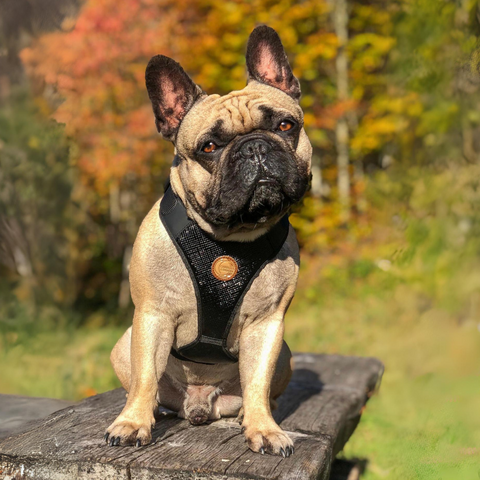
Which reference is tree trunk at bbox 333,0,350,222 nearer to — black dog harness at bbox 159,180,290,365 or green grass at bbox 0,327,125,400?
green grass at bbox 0,327,125,400

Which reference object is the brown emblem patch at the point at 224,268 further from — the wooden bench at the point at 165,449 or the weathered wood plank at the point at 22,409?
the weathered wood plank at the point at 22,409

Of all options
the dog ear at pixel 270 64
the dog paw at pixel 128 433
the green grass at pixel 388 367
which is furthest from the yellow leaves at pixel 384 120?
the dog paw at pixel 128 433

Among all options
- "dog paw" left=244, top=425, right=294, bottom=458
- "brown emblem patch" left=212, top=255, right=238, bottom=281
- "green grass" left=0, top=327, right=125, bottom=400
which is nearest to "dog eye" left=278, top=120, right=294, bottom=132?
"brown emblem patch" left=212, top=255, right=238, bottom=281

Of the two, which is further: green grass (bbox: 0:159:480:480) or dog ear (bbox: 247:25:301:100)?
green grass (bbox: 0:159:480:480)

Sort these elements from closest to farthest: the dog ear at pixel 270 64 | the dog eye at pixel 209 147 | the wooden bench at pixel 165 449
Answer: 1. the wooden bench at pixel 165 449
2. the dog eye at pixel 209 147
3. the dog ear at pixel 270 64

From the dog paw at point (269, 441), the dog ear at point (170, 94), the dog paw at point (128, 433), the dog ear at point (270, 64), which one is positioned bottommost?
the dog paw at point (269, 441)

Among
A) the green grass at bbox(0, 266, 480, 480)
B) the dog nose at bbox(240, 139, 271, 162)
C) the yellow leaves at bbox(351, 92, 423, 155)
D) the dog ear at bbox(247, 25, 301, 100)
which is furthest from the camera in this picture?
the yellow leaves at bbox(351, 92, 423, 155)

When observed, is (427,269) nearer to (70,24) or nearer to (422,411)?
(422,411)

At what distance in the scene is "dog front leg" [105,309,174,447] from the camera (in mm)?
2693

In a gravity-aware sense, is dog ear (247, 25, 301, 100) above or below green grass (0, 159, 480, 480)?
above

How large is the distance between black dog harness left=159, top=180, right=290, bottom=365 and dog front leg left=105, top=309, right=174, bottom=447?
17cm

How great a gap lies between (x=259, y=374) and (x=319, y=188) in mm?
10309

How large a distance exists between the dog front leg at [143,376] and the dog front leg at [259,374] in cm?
38

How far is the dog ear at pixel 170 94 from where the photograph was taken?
304 centimetres
